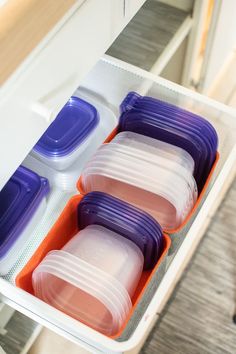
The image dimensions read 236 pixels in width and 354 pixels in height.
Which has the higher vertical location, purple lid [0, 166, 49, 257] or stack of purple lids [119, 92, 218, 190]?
stack of purple lids [119, 92, 218, 190]

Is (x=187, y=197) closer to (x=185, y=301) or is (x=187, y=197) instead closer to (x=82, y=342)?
(x=82, y=342)

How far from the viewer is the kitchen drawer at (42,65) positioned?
0.53 metres

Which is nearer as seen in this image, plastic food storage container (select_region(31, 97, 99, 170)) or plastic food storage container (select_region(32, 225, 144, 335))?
plastic food storage container (select_region(32, 225, 144, 335))

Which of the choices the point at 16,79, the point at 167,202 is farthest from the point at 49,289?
the point at 16,79

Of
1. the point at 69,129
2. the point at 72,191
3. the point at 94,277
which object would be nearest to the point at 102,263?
the point at 94,277

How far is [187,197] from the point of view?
0.83 meters

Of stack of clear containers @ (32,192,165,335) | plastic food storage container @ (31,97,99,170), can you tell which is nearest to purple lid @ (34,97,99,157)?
plastic food storage container @ (31,97,99,170)

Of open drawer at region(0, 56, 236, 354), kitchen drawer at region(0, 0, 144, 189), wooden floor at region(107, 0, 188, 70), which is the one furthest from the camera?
wooden floor at region(107, 0, 188, 70)

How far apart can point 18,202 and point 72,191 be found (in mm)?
106

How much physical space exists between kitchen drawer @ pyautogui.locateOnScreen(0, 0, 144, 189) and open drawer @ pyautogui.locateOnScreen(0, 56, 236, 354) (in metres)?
0.17

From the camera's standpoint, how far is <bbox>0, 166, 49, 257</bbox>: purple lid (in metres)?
0.82

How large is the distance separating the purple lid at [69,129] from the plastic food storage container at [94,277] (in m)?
0.18

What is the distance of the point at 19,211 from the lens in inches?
33.6

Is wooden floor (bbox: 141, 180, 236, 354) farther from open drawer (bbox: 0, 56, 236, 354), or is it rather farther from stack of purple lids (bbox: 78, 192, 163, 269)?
stack of purple lids (bbox: 78, 192, 163, 269)
